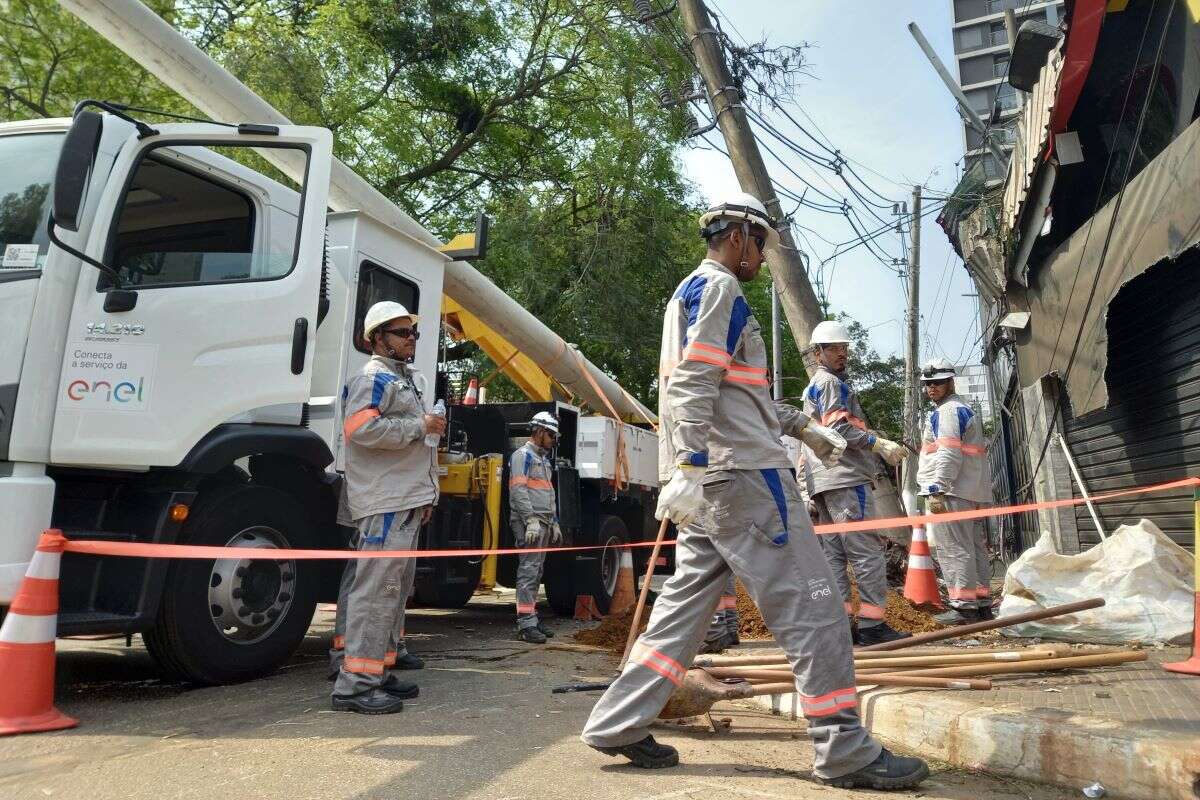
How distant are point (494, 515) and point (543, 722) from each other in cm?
310

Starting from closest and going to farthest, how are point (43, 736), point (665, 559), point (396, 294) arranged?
point (43, 736), point (396, 294), point (665, 559)

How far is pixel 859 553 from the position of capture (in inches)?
224

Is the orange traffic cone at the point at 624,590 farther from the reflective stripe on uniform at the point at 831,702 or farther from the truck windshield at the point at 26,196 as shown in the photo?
the truck windshield at the point at 26,196

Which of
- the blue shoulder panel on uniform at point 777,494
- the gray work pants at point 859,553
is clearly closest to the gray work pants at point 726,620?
the gray work pants at point 859,553

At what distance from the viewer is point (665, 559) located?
10562 mm

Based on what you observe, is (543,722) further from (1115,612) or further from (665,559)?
(665,559)

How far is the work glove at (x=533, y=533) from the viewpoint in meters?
7.39

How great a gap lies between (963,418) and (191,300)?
544 cm

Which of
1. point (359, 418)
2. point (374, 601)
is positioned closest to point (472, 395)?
point (359, 418)

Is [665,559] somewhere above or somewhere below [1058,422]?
below

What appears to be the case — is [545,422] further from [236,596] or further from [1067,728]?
[1067,728]

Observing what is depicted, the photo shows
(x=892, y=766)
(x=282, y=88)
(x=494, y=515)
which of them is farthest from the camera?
(x=282, y=88)

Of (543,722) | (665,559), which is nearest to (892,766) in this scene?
(543,722)

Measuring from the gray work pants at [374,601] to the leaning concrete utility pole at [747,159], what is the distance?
14.1 feet
